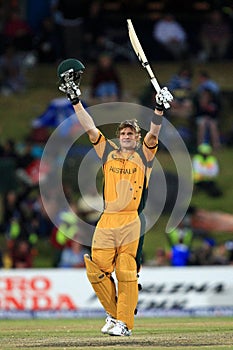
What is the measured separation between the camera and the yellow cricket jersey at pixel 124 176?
1113cm

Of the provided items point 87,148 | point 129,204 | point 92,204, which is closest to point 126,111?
point 87,148

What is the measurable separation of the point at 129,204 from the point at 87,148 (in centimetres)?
1252

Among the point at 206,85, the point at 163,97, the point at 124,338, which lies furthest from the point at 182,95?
the point at 124,338

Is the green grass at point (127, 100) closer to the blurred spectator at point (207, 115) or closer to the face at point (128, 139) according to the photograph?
the blurred spectator at point (207, 115)

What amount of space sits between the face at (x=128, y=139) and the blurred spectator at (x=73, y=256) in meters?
8.99

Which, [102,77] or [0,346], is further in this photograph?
[102,77]

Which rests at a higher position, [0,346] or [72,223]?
[0,346]

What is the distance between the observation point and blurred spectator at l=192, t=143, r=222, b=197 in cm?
2291

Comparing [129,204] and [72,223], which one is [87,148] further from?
[129,204]

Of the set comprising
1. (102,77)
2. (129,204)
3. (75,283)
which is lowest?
(75,283)

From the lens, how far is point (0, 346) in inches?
402

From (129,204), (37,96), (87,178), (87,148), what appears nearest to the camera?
(129,204)

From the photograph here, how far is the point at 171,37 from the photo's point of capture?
86.8 ft

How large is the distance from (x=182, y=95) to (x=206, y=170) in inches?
78.5
